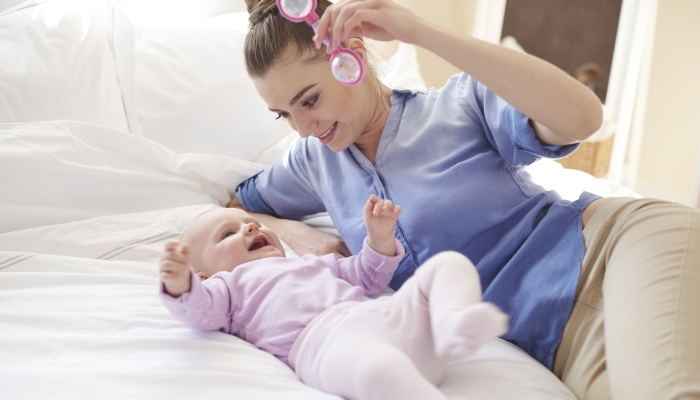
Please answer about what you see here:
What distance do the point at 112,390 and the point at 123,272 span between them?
41cm

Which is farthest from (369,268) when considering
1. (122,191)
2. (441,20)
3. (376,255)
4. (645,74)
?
(441,20)

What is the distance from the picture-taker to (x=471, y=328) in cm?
65

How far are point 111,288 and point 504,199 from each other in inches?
27.6

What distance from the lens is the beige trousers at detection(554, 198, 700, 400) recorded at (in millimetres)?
756

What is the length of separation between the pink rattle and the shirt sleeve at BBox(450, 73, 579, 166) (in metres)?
0.28

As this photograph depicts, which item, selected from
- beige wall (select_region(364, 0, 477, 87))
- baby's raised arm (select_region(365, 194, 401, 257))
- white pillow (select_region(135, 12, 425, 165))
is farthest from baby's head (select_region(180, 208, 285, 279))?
beige wall (select_region(364, 0, 477, 87))

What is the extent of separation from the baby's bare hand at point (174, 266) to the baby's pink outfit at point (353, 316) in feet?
0.09

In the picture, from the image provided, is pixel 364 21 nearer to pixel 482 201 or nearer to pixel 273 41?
pixel 273 41

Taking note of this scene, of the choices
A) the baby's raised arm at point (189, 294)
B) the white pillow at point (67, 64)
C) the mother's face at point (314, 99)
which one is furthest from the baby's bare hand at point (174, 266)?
the white pillow at point (67, 64)

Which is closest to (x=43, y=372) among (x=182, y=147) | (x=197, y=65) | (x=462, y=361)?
(x=462, y=361)

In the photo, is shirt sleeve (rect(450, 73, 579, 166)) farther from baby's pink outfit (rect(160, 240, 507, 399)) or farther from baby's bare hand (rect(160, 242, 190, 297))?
baby's bare hand (rect(160, 242, 190, 297))

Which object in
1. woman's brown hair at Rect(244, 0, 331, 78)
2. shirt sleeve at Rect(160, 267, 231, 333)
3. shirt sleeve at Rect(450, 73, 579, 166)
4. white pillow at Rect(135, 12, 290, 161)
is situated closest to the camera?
shirt sleeve at Rect(160, 267, 231, 333)

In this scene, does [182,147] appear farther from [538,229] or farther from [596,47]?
[596,47]

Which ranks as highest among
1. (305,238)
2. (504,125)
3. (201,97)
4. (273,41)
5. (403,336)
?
(273,41)
